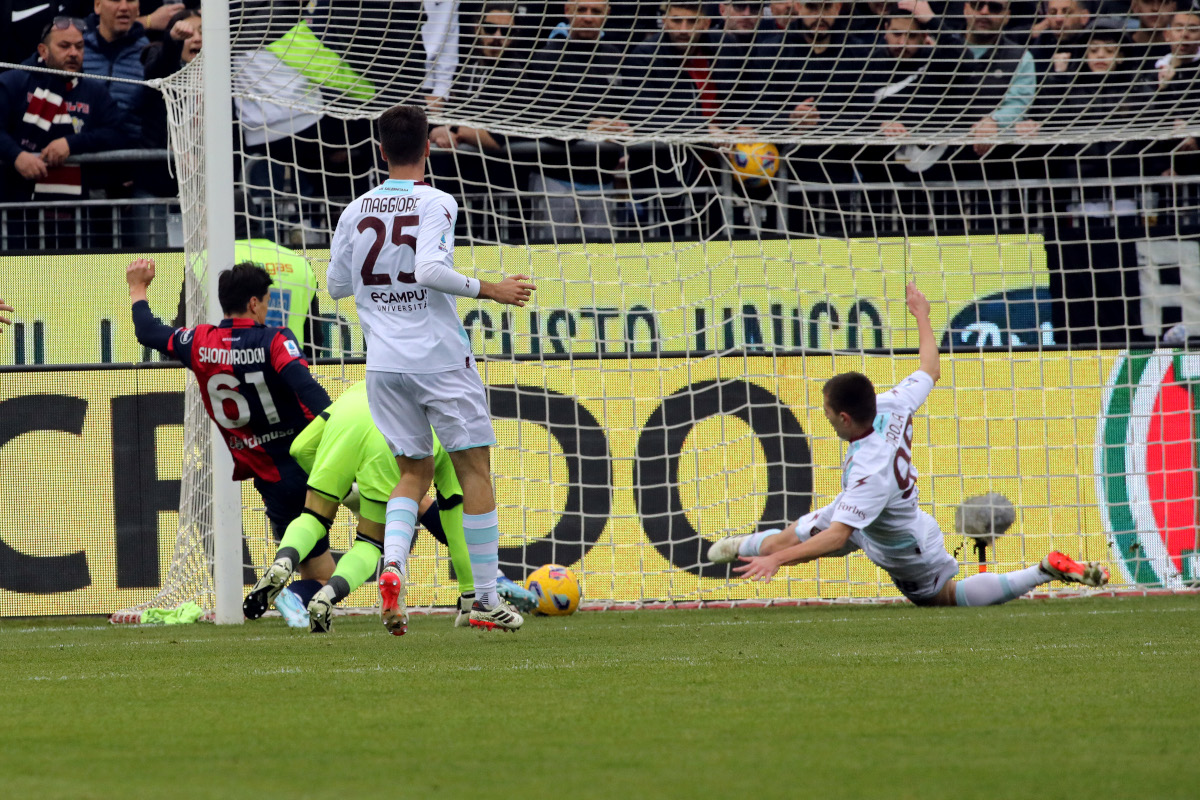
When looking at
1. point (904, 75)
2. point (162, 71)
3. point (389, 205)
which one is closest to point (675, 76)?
point (904, 75)

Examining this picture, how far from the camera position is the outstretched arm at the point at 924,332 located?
7512mm

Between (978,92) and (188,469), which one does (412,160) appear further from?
(978,92)

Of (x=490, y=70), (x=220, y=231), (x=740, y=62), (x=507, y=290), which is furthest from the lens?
(x=740, y=62)

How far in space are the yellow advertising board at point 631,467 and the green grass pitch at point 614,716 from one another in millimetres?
2862

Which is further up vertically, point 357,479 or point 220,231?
point 220,231

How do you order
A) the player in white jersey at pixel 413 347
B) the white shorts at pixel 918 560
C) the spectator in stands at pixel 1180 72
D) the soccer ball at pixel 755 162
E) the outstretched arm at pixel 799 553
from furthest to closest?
the soccer ball at pixel 755 162 < the spectator in stands at pixel 1180 72 < the white shorts at pixel 918 560 < the outstretched arm at pixel 799 553 < the player in white jersey at pixel 413 347

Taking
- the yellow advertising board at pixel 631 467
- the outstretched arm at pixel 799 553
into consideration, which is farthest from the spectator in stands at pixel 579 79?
the outstretched arm at pixel 799 553

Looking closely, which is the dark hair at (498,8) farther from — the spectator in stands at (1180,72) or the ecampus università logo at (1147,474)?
the ecampus università logo at (1147,474)

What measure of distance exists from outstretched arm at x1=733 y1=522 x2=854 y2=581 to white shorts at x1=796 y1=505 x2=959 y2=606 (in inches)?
12.4

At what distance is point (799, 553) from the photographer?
6.40m

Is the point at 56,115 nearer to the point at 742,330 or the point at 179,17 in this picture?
the point at 179,17

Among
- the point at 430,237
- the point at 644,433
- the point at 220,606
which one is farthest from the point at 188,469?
the point at 430,237

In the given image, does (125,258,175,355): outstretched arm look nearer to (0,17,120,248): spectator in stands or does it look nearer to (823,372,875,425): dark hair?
(823,372,875,425): dark hair

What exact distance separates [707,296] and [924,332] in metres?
2.14
